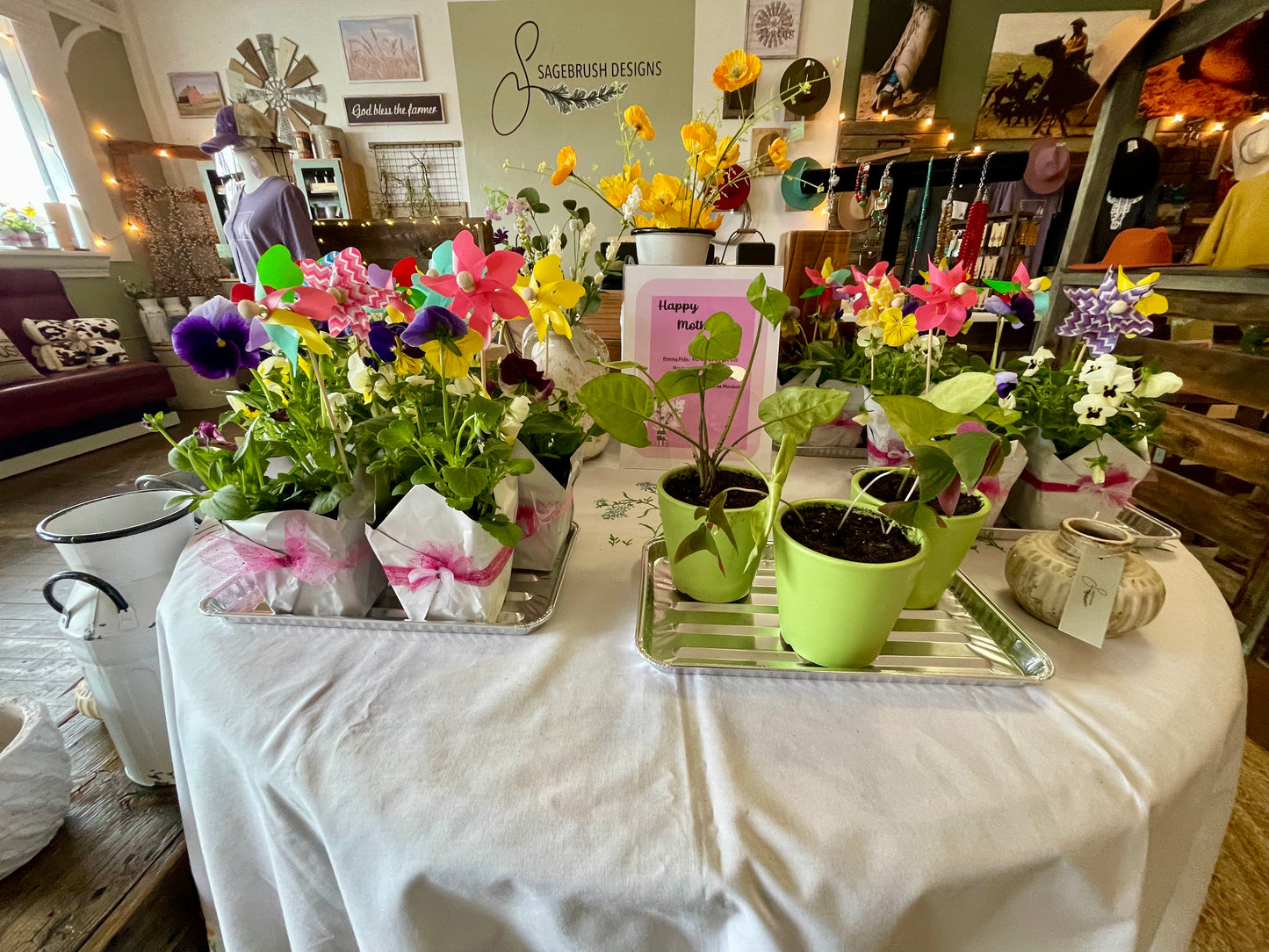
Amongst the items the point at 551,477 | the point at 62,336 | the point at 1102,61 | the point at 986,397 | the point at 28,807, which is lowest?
the point at 28,807

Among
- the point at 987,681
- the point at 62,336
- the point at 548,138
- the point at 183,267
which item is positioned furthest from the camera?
the point at 183,267

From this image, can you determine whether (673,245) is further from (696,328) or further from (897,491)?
(897,491)

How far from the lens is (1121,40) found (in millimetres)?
1616

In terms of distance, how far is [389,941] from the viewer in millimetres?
341

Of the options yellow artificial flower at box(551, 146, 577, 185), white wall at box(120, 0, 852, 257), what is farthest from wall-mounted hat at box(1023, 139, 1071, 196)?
white wall at box(120, 0, 852, 257)

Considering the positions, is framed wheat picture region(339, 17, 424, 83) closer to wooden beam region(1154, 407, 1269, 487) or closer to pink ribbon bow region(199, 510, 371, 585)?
pink ribbon bow region(199, 510, 371, 585)

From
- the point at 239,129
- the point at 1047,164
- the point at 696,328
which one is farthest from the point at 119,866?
the point at 1047,164

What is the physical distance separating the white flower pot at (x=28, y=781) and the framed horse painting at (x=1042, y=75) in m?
4.85

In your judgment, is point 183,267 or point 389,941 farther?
point 183,267

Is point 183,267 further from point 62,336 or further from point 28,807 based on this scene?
point 28,807

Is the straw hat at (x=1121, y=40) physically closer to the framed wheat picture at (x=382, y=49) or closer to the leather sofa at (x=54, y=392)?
the framed wheat picture at (x=382, y=49)

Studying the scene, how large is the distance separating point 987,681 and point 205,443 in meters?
0.78

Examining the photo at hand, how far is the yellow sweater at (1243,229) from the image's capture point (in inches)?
67.6

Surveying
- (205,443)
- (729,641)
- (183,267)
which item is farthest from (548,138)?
(729,641)
